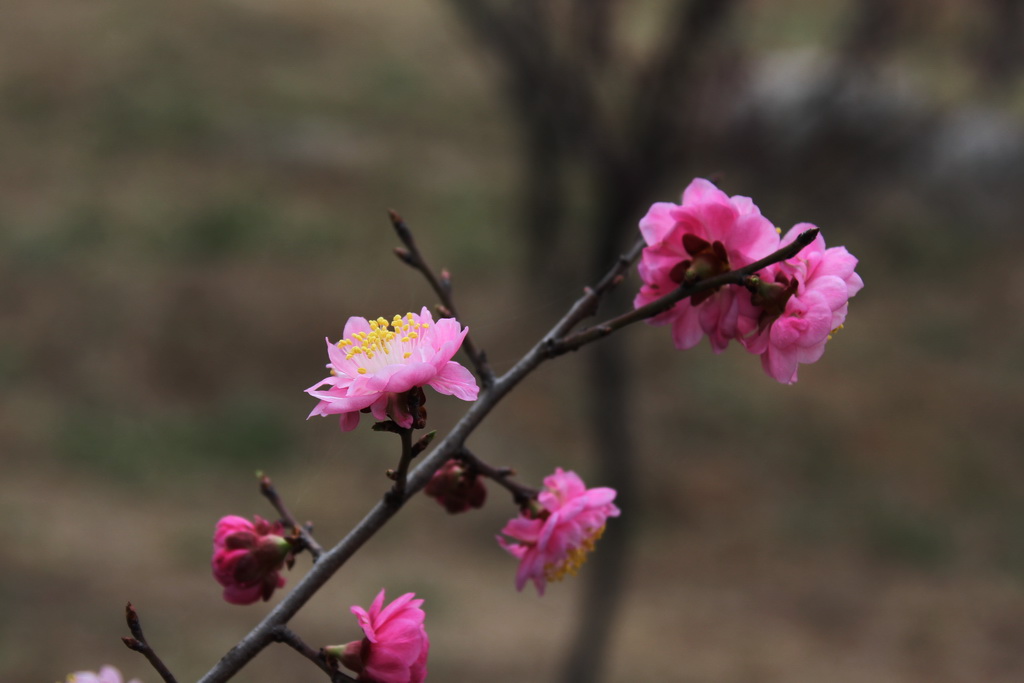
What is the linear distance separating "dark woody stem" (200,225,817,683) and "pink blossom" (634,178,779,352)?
3 cm

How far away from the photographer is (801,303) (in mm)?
878

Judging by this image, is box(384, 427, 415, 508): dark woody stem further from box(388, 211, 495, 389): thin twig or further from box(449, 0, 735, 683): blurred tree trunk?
box(449, 0, 735, 683): blurred tree trunk

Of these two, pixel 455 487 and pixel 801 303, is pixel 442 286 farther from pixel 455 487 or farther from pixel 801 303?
pixel 801 303

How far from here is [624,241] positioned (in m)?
4.56

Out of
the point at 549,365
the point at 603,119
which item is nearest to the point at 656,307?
the point at 603,119

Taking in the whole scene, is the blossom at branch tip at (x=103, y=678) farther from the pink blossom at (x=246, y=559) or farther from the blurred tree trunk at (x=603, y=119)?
the blurred tree trunk at (x=603, y=119)

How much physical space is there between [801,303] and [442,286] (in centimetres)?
39

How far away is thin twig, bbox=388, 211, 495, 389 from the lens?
0.98 metres

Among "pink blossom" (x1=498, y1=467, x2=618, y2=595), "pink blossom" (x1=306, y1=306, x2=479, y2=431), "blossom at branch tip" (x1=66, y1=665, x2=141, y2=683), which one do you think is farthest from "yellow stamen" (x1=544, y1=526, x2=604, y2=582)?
"blossom at branch tip" (x1=66, y1=665, x2=141, y2=683)

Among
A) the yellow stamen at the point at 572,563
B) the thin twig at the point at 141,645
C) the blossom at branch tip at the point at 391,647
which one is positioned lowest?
the thin twig at the point at 141,645

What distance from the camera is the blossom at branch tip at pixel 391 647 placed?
2.78ft

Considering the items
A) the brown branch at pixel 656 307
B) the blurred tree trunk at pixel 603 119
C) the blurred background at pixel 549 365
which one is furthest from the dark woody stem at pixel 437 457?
the blurred tree trunk at pixel 603 119

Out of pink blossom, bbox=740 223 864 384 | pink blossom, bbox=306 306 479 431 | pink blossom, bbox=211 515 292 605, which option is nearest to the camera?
pink blossom, bbox=306 306 479 431

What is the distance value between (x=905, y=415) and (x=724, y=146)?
372cm
